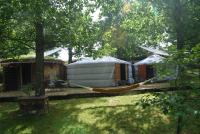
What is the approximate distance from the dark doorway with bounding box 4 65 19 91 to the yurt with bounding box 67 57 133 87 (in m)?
3.40

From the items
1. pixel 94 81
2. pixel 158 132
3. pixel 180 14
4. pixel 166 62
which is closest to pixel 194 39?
pixel 180 14

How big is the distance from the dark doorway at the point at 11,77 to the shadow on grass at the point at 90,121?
1025 cm

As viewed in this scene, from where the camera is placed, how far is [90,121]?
10.2m

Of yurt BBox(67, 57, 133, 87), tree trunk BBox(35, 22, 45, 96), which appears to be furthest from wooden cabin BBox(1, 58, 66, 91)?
tree trunk BBox(35, 22, 45, 96)

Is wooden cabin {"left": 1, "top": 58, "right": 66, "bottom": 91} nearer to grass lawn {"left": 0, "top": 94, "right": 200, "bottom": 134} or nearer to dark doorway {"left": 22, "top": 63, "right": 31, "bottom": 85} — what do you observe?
dark doorway {"left": 22, "top": 63, "right": 31, "bottom": 85}

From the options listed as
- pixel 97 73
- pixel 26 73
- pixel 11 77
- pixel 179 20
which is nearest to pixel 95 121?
pixel 179 20

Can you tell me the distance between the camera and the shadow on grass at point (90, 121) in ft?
31.2

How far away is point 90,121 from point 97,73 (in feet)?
39.5

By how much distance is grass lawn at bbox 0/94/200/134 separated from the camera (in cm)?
945

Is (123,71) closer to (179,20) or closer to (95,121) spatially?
(179,20)

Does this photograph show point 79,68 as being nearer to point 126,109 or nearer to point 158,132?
point 126,109

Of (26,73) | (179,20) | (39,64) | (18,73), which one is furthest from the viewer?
(26,73)

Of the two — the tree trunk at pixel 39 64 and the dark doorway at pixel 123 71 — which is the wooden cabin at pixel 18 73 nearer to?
the dark doorway at pixel 123 71

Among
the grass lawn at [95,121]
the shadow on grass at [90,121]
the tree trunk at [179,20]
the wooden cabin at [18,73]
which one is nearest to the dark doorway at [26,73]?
the wooden cabin at [18,73]
